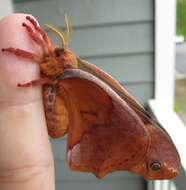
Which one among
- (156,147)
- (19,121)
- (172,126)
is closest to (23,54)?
(19,121)

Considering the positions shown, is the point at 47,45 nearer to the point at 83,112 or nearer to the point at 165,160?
the point at 83,112

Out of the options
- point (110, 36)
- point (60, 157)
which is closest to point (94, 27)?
point (110, 36)

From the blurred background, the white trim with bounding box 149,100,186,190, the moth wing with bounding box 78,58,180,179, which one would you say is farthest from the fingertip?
the blurred background

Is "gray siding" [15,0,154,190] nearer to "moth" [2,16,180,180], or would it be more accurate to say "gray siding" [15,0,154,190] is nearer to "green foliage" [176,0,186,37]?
"green foliage" [176,0,186,37]

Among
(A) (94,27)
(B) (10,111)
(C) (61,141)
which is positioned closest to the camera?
(B) (10,111)

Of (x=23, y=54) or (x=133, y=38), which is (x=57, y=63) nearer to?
(x=23, y=54)

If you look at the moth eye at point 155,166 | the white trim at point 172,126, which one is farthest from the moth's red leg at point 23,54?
the white trim at point 172,126

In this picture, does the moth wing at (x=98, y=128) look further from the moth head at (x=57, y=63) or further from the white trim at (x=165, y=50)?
the white trim at (x=165, y=50)
